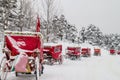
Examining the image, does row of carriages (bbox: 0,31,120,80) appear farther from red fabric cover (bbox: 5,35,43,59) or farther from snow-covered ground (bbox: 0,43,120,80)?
snow-covered ground (bbox: 0,43,120,80)

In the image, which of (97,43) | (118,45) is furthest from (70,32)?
(118,45)

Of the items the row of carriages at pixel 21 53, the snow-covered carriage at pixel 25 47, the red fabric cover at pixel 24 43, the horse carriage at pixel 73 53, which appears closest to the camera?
the row of carriages at pixel 21 53

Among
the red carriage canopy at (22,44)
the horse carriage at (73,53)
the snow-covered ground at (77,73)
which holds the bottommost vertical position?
the snow-covered ground at (77,73)

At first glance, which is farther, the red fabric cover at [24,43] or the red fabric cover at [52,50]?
the red fabric cover at [52,50]

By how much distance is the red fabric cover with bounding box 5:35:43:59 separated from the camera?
12.1 m

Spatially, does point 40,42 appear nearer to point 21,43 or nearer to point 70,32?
point 21,43

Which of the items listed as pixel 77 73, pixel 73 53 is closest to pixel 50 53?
pixel 77 73

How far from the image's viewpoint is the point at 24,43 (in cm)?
1234

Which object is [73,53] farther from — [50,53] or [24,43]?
[24,43]

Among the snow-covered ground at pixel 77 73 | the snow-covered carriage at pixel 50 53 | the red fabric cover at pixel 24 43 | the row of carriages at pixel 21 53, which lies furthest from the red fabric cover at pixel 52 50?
the red fabric cover at pixel 24 43

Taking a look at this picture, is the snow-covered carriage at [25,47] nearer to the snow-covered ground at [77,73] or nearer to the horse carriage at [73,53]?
the snow-covered ground at [77,73]

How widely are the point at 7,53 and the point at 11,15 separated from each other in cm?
3364

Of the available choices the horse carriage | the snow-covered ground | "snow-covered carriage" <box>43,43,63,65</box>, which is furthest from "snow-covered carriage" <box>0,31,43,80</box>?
the horse carriage

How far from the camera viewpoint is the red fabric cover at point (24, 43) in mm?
12117
